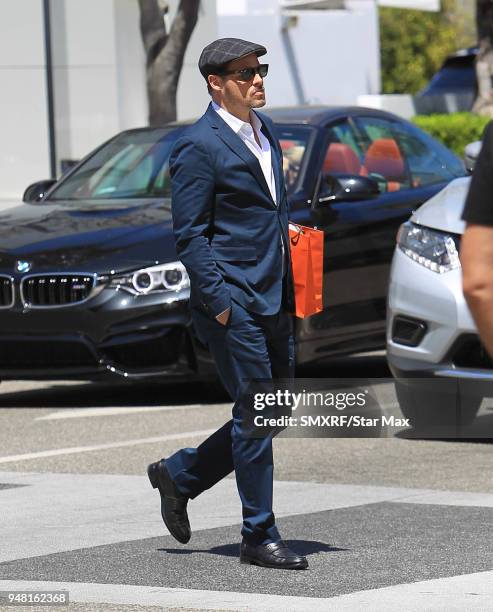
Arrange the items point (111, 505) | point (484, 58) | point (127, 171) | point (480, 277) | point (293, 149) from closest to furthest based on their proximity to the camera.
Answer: point (480, 277) → point (111, 505) → point (293, 149) → point (127, 171) → point (484, 58)

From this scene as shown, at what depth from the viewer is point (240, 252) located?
5809 millimetres

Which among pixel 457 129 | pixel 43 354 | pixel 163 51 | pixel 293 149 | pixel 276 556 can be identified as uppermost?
pixel 293 149

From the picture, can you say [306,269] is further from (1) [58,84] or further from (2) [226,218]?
(1) [58,84]

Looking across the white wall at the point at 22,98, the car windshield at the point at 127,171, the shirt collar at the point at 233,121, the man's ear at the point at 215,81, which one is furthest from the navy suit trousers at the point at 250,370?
the white wall at the point at 22,98

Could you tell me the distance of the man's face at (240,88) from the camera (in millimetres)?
5926

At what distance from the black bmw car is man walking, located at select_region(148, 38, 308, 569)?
→ 12.5ft

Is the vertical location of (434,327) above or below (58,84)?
above

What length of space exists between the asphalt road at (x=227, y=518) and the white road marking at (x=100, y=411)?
0.04ft

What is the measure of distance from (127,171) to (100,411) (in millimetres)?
1778

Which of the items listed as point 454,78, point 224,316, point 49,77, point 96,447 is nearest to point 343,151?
point 96,447

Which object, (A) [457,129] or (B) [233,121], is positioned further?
(A) [457,129]

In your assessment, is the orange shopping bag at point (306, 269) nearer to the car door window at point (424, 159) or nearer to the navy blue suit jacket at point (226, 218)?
the navy blue suit jacket at point (226, 218)

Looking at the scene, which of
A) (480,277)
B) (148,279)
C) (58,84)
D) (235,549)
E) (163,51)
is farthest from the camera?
(58,84)

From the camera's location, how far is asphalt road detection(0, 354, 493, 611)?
5.48 meters
